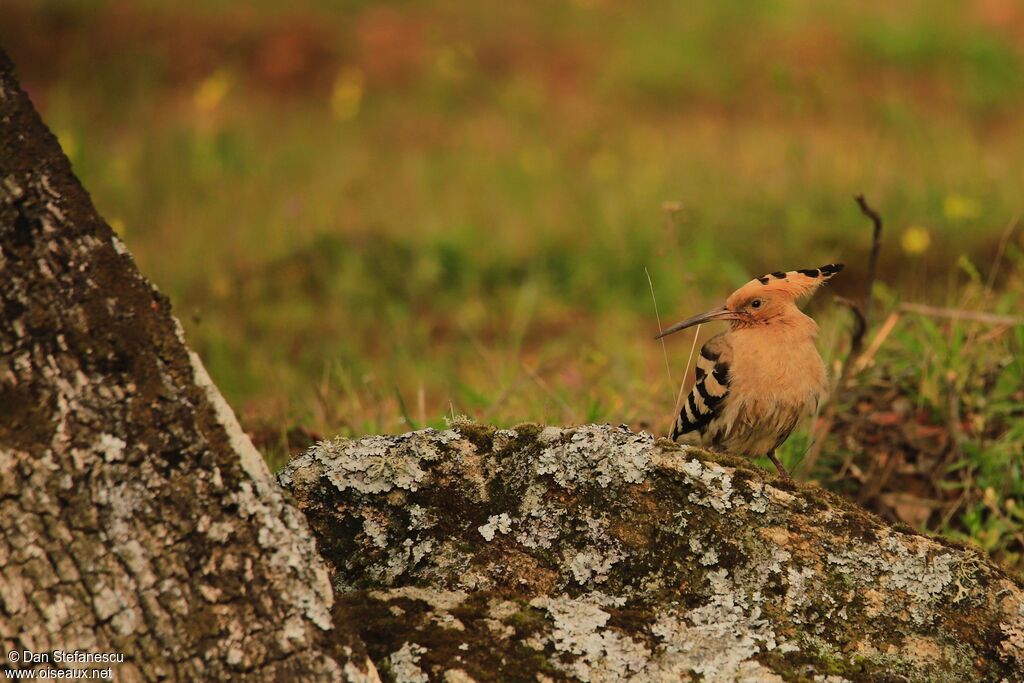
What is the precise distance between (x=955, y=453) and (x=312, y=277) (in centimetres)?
388

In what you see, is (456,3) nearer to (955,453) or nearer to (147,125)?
(147,125)

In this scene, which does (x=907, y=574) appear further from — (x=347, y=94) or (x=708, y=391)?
(x=347, y=94)

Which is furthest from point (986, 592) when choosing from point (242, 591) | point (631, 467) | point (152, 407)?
point (152, 407)

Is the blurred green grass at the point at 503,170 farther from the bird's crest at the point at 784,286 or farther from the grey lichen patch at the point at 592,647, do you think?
the grey lichen patch at the point at 592,647

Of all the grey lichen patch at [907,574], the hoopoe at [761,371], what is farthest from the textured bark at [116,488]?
the hoopoe at [761,371]

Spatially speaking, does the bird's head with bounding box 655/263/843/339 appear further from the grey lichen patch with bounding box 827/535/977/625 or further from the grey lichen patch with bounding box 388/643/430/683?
the grey lichen patch with bounding box 388/643/430/683

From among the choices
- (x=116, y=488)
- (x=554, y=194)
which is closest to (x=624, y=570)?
(x=116, y=488)

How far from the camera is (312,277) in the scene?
6797mm

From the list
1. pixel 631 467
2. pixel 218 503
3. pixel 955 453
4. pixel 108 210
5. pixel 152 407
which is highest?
pixel 108 210

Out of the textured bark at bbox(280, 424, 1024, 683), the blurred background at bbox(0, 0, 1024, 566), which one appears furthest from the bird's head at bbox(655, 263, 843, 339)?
the textured bark at bbox(280, 424, 1024, 683)

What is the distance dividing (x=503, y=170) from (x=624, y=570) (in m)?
5.68

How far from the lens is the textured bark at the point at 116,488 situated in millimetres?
1842

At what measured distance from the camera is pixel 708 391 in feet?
10.7

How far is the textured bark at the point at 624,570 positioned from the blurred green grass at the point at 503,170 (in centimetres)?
84
